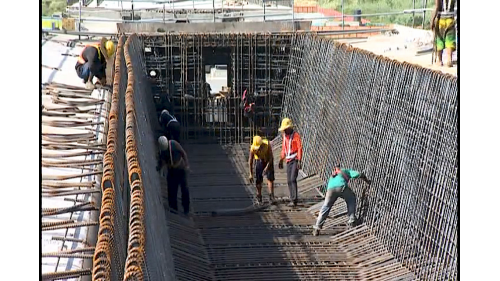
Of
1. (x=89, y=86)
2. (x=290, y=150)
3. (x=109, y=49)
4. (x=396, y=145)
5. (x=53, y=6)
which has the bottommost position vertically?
(x=290, y=150)

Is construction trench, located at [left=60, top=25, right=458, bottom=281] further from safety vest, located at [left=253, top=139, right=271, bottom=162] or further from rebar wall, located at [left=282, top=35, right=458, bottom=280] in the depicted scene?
safety vest, located at [left=253, top=139, right=271, bottom=162]

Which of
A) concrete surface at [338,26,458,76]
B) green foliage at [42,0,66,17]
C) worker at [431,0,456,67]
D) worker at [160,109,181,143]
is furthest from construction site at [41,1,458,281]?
green foliage at [42,0,66,17]

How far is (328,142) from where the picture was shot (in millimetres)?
15352

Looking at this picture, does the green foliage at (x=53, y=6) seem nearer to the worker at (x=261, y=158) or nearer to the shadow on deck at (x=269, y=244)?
the shadow on deck at (x=269, y=244)

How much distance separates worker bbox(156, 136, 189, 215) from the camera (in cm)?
1252

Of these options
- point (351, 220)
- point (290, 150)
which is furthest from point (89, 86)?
point (351, 220)


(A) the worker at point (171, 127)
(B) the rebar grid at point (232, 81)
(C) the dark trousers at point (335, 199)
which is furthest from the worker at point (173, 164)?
(B) the rebar grid at point (232, 81)

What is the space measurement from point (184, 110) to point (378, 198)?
29.1ft

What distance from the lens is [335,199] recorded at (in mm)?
12383

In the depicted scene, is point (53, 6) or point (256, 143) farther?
point (53, 6)

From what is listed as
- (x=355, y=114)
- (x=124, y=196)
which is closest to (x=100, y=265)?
(x=124, y=196)

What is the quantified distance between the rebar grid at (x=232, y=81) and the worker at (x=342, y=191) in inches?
304

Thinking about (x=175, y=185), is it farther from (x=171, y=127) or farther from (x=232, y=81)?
(x=232, y=81)

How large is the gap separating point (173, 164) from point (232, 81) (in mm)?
7890
